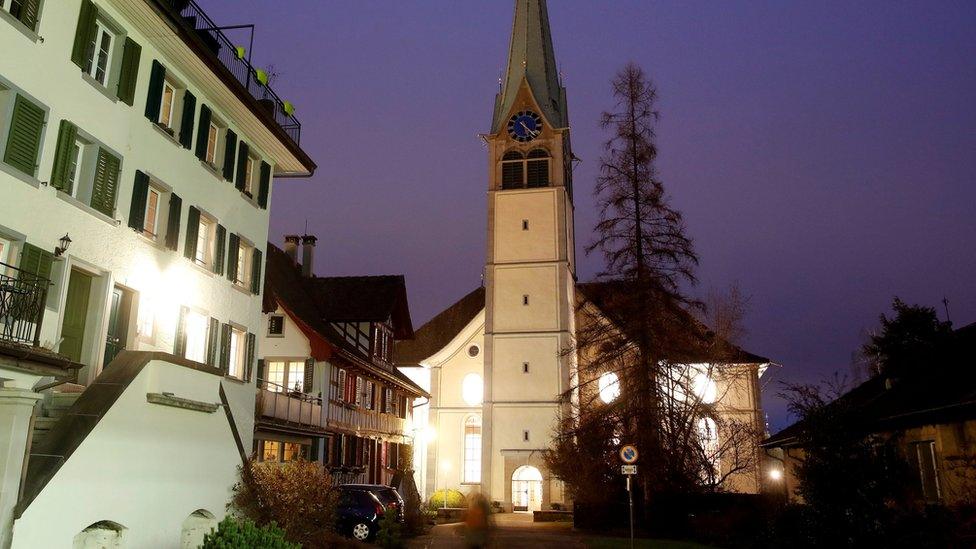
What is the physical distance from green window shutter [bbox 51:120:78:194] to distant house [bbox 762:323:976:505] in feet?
50.8

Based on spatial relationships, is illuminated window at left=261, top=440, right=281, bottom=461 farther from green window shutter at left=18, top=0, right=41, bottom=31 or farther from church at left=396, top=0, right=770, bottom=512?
green window shutter at left=18, top=0, right=41, bottom=31

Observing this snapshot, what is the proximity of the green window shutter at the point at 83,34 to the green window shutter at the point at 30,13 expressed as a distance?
2.88 feet

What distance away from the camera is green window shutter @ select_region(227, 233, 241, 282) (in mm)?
18328

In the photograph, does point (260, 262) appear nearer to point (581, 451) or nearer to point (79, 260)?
point (79, 260)

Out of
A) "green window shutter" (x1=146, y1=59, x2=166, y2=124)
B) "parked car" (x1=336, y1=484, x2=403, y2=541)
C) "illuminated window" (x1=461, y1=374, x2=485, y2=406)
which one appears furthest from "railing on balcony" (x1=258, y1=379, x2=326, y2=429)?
"illuminated window" (x1=461, y1=374, x2=485, y2=406)

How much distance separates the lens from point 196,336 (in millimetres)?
17062

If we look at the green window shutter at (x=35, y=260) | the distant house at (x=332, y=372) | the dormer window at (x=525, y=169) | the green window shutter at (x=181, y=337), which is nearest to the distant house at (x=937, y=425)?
the green window shutter at (x=181, y=337)

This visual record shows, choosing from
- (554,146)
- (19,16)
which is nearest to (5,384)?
(19,16)

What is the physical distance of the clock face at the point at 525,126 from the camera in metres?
45.4

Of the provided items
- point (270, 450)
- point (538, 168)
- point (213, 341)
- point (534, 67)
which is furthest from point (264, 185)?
point (534, 67)

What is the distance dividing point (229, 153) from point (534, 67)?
107 ft

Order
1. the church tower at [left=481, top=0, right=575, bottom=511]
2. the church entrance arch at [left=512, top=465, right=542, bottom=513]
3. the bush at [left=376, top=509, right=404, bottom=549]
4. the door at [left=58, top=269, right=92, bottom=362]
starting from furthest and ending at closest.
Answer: the church tower at [left=481, top=0, right=575, bottom=511], the church entrance arch at [left=512, top=465, right=542, bottom=513], the bush at [left=376, top=509, right=404, bottom=549], the door at [left=58, top=269, right=92, bottom=362]

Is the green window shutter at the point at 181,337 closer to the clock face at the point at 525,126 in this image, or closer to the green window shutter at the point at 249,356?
the green window shutter at the point at 249,356

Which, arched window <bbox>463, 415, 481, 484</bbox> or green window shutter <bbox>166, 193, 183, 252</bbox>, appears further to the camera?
arched window <bbox>463, 415, 481, 484</bbox>
